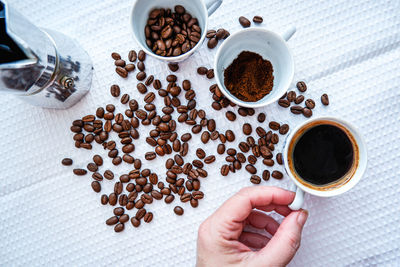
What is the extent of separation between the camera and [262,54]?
0.87 m

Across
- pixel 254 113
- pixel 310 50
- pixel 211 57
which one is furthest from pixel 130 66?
pixel 310 50

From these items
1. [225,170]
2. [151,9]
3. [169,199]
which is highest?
[151,9]

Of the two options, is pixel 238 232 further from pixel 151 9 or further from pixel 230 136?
pixel 151 9

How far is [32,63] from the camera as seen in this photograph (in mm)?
690

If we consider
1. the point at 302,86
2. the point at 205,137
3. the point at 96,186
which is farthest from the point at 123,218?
the point at 302,86

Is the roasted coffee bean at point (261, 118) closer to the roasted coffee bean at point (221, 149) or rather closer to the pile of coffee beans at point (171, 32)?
the roasted coffee bean at point (221, 149)

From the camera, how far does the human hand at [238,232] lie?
0.70 meters

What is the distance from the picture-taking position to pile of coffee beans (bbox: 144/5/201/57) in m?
0.84

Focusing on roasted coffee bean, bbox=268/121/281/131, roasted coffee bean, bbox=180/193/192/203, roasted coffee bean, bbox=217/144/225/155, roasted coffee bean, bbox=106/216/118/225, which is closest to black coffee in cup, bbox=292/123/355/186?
roasted coffee bean, bbox=268/121/281/131

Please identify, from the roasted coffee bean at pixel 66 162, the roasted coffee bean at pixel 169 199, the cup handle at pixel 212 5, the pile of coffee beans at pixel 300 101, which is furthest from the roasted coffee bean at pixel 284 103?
the roasted coffee bean at pixel 66 162

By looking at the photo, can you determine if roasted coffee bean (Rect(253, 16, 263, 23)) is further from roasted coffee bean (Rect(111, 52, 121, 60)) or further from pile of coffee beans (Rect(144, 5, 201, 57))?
roasted coffee bean (Rect(111, 52, 121, 60))

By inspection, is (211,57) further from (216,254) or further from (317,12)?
(216,254)

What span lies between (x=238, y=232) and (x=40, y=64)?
631mm

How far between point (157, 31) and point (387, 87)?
69 centimetres
